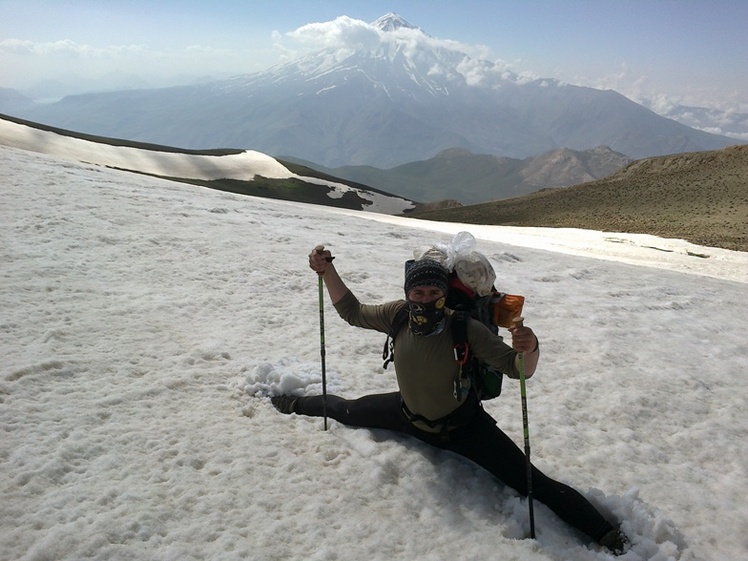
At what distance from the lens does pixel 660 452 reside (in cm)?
736

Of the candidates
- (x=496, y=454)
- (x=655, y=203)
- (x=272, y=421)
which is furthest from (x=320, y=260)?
(x=655, y=203)

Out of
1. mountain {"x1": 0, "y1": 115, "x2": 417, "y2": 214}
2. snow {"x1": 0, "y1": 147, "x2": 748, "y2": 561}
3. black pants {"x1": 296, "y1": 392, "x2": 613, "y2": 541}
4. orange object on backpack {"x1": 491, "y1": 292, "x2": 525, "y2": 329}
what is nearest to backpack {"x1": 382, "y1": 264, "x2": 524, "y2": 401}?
orange object on backpack {"x1": 491, "y1": 292, "x2": 525, "y2": 329}

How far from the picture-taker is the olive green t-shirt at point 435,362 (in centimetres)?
509

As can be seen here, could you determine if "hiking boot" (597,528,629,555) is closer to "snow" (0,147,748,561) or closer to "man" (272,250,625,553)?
"man" (272,250,625,553)

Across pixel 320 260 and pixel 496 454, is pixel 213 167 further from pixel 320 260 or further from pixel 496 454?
pixel 496 454


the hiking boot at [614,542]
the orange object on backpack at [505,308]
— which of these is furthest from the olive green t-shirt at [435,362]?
the hiking boot at [614,542]

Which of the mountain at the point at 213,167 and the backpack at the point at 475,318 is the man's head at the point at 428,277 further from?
the mountain at the point at 213,167

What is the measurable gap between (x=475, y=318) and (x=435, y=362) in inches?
25.9

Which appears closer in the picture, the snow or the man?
the snow

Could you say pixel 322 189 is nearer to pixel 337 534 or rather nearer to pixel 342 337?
pixel 342 337

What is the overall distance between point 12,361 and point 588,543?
25.2ft

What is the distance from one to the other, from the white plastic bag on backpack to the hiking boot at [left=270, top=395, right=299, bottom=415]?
123 inches

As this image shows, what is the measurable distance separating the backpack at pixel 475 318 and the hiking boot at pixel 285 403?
9.23ft

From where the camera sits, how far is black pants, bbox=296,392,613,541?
5.32 m
